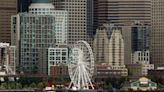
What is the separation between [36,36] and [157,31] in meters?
25.0

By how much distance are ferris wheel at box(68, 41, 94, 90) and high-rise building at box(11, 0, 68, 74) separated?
51.9 feet

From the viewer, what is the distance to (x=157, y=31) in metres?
168

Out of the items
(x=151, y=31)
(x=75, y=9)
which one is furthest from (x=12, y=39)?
(x=151, y=31)

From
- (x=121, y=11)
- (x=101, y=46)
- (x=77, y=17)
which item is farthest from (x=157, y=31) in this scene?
(x=101, y=46)

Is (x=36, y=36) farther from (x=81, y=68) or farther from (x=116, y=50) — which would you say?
(x=81, y=68)

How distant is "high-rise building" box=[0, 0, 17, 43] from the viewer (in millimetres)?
158625

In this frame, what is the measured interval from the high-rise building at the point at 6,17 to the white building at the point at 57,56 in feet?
43.1

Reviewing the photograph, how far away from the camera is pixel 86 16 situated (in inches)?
6363

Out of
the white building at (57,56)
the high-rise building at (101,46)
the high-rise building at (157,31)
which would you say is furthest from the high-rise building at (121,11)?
the white building at (57,56)

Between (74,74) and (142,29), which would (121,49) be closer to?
(142,29)

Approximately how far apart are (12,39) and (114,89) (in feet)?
97.6

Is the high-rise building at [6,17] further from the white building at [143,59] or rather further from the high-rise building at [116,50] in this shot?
the white building at [143,59]

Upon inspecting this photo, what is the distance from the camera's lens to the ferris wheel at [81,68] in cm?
12706

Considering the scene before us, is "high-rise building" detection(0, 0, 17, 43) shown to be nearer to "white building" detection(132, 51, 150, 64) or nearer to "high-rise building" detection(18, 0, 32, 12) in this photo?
"high-rise building" detection(18, 0, 32, 12)
